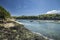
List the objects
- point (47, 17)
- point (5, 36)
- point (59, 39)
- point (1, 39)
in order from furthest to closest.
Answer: point (47, 17) → point (59, 39) → point (5, 36) → point (1, 39)

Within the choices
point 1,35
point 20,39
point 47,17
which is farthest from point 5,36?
point 47,17

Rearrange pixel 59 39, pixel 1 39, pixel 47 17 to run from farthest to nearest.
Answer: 1. pixel 47 17
2. pixel 59 39
3. pixel 1 39

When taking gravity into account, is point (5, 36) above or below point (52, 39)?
above

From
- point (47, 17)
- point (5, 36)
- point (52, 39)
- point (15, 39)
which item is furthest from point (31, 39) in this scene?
point (47, 17)

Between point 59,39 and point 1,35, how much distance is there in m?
3.17

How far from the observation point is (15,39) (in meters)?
5.88

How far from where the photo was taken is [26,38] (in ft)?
20.5

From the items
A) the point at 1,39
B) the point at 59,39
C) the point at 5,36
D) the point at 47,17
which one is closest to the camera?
the point at 1,39

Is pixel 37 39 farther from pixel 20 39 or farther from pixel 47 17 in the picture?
pixel 47 17

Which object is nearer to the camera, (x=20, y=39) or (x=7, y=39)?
(x=7, y=39)

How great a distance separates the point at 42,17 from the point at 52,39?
3212 centimetres

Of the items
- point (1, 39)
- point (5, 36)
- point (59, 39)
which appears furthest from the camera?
point (59, 39)

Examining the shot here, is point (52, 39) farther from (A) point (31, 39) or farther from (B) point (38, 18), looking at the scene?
(B) point (38, 18)

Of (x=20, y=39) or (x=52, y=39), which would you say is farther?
(x=52, y=39)
